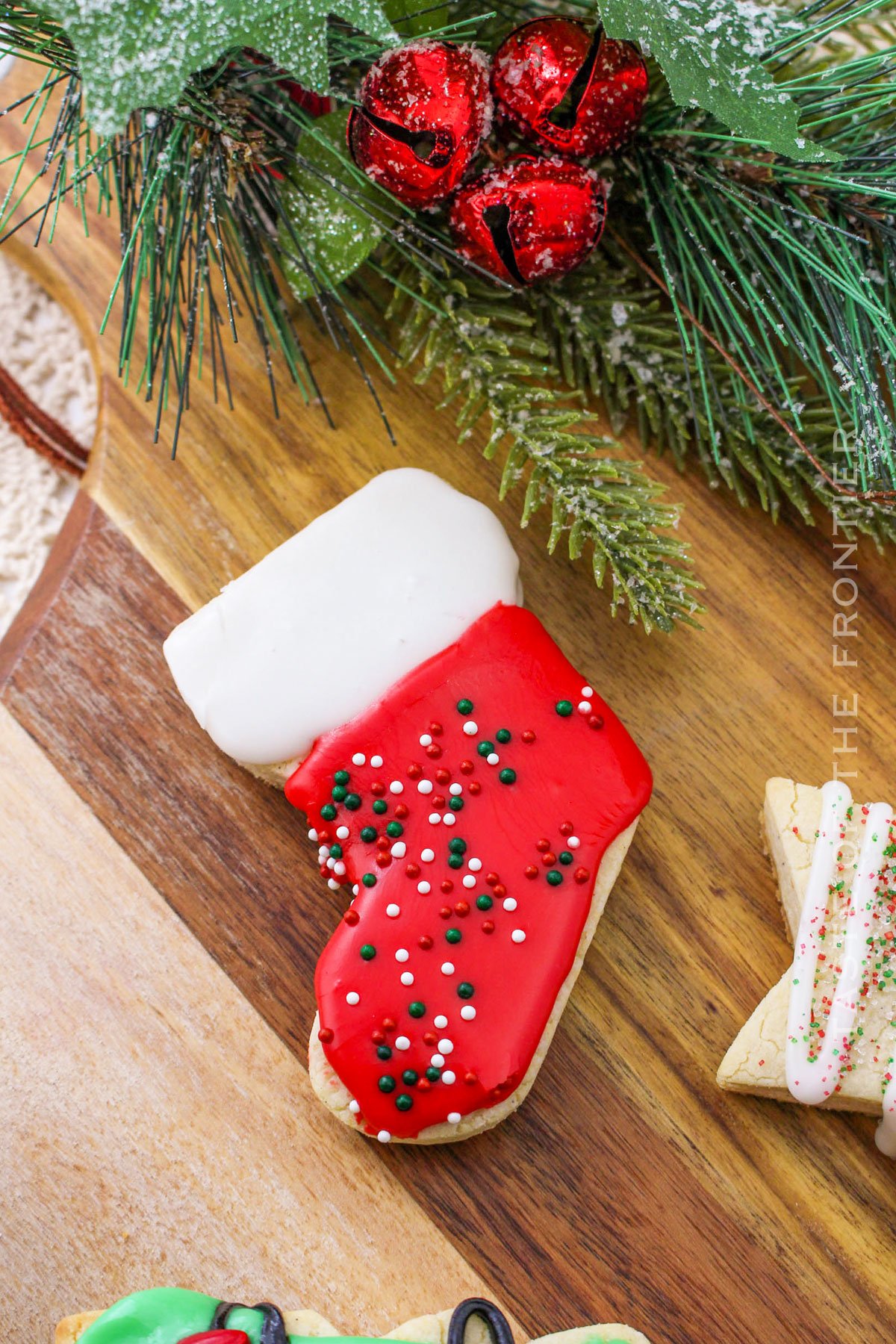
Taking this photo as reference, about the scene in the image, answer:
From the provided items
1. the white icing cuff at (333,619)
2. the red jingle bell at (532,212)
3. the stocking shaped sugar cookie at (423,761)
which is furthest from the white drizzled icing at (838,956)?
the red jingle bell at (532,212)

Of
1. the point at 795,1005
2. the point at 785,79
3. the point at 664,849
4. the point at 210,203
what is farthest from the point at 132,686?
the point at 785,79

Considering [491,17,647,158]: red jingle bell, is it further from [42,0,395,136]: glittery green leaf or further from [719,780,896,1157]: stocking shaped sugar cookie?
[719,780,896,1157]: stocking shaped sugar cookie

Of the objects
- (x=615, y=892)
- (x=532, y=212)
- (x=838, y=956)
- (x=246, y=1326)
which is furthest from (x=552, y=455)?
(x=246, y=1326)

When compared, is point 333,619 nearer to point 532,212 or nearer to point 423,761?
point 423,761

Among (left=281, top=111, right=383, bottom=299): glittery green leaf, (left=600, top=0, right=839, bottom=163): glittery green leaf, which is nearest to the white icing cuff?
(left=281, top=111, right=383, bottom=299): glittery green leaf

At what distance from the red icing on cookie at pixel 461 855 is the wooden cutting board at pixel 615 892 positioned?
94mm

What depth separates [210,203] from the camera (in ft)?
3.45

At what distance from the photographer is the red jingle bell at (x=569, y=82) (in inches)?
39.7

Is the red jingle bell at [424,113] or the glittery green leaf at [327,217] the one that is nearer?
the red jingle bell at [424,113]

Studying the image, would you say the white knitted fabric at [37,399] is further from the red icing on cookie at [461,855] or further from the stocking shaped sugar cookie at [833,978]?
the stocking shaped sugar cookie at [833,978]

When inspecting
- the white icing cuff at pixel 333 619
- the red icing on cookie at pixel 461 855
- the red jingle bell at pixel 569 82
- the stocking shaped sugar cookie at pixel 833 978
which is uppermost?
the red jingle bell at pixel 569 82

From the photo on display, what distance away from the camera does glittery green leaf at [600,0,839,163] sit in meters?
0.91

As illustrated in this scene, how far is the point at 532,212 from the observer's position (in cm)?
104

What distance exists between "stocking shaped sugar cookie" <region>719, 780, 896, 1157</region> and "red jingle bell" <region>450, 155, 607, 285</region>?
627 mm
